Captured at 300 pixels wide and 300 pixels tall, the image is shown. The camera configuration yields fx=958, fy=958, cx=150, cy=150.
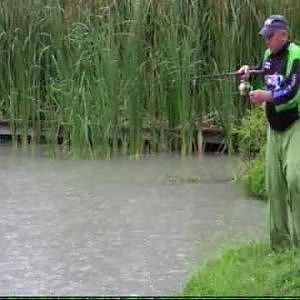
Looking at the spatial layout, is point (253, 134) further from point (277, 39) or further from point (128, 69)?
point (277, 39)

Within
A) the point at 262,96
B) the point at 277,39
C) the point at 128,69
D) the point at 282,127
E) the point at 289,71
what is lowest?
the point at 128,69

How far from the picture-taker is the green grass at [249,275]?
4789 millimetres

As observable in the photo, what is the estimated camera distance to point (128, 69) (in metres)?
9.90

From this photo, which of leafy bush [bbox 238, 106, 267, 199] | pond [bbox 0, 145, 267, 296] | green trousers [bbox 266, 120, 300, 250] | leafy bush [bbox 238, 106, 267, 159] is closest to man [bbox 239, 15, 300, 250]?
green trousers [bbox 266, 120, 300, 250]

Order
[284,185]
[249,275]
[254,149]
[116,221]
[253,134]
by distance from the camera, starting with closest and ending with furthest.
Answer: [249,275]
[284,185]
[116,221]
[253,134]
[254,149]

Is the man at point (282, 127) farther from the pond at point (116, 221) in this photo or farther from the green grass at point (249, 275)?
the pond at point (116, 221)

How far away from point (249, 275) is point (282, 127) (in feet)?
2.83

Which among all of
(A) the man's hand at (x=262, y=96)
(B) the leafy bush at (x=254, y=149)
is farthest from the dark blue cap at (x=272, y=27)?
(B) the leafy bush at (x=254, y=149)

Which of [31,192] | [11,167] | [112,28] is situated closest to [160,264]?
[31,192]

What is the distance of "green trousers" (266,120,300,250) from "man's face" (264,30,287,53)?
17.4 inches

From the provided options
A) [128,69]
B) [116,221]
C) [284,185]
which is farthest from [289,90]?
[128,69]

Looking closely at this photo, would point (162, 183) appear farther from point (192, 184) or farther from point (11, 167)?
point (11, 167)

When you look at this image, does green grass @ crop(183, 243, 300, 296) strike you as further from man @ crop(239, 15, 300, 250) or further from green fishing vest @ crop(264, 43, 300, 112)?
green fishing vest @ crop(264, 43, 300, 112)

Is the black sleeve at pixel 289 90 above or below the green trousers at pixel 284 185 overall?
above
